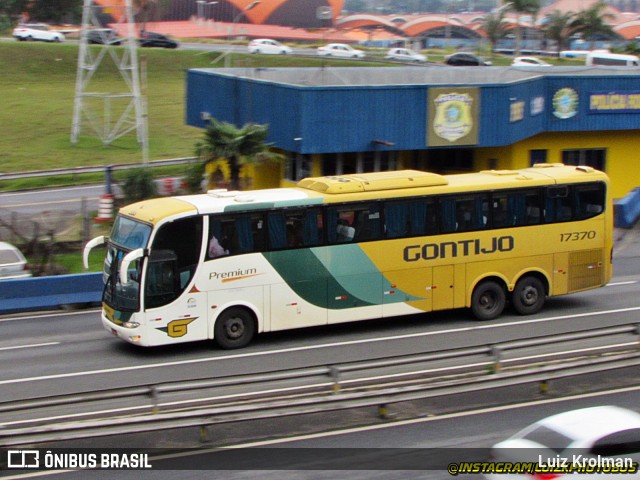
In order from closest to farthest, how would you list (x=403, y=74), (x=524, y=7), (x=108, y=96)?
1. (x=403, y=74)
2. (x=108, y=96)
3. (x=524, y=7)

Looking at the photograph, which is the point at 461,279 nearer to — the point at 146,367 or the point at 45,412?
the point at 146,367

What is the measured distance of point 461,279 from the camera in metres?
20.5

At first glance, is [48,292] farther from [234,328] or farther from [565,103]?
[565,103]

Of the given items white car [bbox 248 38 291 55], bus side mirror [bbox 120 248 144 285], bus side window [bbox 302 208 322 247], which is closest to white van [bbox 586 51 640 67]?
white car [bbox 248 38 291 55]

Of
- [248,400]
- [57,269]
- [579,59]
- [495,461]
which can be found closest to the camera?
[495,461]

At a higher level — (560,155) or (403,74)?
(403,74)

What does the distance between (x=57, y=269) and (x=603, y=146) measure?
68.1 feet

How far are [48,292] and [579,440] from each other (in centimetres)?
1631

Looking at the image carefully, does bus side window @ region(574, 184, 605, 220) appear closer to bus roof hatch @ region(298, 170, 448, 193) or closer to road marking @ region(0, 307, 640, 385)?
road marking @ region(0, 307, 640, 385)

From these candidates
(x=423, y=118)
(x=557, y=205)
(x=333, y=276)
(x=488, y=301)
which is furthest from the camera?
(x=423, y=118)

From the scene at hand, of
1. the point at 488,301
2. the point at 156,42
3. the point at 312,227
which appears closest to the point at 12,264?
the point at 312,227

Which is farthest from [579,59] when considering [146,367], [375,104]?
[146,367]

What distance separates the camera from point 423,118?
2981 centimetres

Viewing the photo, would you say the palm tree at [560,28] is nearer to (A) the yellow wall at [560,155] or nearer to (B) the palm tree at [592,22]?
(B) the palm tree at [592,22]
